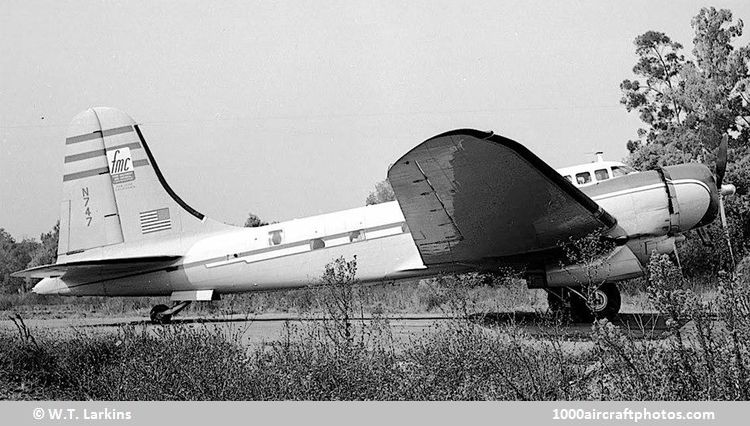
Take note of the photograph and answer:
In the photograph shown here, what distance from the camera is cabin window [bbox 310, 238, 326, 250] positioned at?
10.3m

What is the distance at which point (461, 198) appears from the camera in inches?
318

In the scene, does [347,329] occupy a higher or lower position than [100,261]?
lower

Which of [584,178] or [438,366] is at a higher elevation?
[584,178]

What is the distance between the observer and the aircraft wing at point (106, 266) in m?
10.1

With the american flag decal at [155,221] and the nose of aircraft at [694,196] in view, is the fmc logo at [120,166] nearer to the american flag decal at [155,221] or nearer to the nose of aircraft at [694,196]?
the american flag decal at [155,221]

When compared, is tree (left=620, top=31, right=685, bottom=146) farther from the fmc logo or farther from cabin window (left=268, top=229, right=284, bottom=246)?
the fmc logo

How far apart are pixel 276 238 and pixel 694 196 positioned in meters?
6.18

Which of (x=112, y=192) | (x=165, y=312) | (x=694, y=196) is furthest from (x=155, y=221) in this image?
(x=694, y=196)

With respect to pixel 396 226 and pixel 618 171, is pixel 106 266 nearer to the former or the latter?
pixel 396 226

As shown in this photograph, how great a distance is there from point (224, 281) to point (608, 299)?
19.3 feet

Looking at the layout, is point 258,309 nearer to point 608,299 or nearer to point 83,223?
point 83,223

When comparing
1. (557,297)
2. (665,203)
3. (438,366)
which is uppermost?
(665,203)

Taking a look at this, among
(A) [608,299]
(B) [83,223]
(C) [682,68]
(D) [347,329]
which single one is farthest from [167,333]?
(C) [682,68]

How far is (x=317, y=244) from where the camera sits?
33.7 ft
